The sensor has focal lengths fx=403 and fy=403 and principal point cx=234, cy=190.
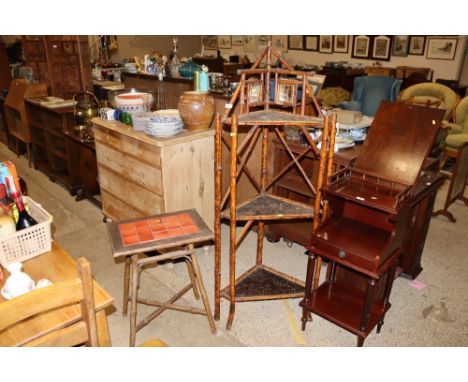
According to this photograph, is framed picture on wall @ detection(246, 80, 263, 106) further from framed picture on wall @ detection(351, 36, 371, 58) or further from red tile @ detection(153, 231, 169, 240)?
framed picture on wall @ detection(351, 36, 371, 58)

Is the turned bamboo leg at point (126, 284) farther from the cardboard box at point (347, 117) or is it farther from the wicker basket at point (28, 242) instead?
the cardboard box at point (347, 117)

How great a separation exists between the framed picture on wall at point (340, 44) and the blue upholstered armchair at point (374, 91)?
141 inches

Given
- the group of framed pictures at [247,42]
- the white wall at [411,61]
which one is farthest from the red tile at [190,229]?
the group of framed pictures at [247,42]

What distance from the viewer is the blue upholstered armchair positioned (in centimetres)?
556

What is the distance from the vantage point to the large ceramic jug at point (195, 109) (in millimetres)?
2812

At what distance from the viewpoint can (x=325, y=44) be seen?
9242 millimetres

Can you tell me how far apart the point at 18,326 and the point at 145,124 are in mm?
1779

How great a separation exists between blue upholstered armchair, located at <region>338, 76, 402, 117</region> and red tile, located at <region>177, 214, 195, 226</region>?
3874 mm

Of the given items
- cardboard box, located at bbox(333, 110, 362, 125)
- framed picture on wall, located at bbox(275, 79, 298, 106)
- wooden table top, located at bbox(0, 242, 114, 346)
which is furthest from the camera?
cardboard box, located at bbox(333, 110, 362, 125)

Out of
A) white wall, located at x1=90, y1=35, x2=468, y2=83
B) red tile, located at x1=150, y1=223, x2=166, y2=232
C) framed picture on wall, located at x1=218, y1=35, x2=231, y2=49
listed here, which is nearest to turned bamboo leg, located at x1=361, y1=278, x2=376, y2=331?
red tile, located at x1=150, y1=223, x2=166, y2=232

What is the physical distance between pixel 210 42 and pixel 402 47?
5727 mm

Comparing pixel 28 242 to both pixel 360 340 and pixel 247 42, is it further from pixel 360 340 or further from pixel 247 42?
pixel 247 42

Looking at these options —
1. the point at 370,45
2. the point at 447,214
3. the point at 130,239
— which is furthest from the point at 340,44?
the point at 130,239

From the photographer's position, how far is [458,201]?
4.29 m
